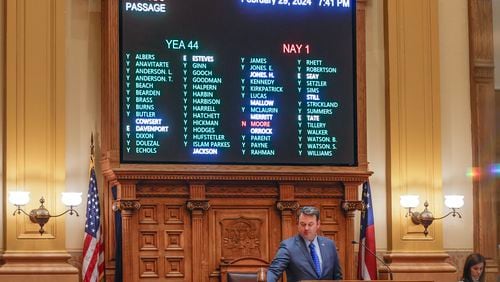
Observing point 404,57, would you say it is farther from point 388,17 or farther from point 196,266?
point 196,266

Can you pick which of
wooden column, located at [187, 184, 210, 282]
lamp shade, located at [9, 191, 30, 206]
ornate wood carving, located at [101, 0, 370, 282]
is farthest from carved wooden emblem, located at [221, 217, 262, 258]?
lamp shade, located at [9, 191, 30, 206]

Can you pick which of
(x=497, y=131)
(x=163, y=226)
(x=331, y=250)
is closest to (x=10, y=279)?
(x=163, y=226)

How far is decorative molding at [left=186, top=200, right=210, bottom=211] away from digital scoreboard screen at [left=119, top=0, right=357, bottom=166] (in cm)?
37

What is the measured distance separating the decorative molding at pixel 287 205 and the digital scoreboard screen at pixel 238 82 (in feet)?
1.29

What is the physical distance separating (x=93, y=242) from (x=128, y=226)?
1.15 ft

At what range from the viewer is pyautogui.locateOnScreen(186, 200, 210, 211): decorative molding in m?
10.1

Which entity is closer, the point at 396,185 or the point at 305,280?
the point at 305,280

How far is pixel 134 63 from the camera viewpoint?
32.8 ft

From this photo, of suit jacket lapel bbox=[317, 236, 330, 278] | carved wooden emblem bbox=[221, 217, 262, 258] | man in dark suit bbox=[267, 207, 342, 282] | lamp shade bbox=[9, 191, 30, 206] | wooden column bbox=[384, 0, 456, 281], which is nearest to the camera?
man in dark suit bbox=[267, 207, 342, 282]

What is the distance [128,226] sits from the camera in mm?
9914

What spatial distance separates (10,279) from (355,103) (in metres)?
3.68

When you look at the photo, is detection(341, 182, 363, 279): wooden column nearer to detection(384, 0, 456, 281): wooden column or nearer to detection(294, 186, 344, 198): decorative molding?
detection(294, 186, 344, 198): decorative molding

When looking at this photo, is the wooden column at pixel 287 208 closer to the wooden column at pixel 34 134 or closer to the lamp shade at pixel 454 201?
the lamp shade at pixel 454 201

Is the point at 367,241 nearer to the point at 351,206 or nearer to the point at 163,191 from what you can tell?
the point at 351,206
